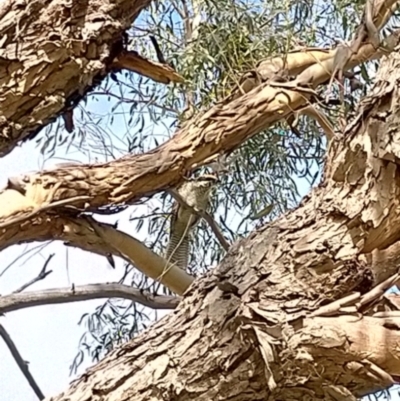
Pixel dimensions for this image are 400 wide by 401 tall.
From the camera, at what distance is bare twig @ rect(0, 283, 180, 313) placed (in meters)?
1.48

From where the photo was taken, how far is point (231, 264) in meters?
1.04

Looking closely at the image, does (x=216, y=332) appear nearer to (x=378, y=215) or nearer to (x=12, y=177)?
(x=378, y=215)

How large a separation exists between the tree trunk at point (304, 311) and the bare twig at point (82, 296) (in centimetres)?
46

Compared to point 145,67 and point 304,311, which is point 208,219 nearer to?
point 145,67

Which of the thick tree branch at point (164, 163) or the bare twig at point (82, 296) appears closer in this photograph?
the thick tree branch at point (164, 163)

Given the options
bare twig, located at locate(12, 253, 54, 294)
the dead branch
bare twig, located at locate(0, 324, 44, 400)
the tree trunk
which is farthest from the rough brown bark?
the tree trunk

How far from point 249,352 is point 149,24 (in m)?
1.09

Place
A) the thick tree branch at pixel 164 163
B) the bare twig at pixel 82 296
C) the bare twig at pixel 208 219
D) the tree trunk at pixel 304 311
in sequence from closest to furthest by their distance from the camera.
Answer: the tree trunk at pixel 304 311 < the thick tree branch at pixel 164 163 < the bare twig at pixel 82 296 < the bare twig at pixel 208 219

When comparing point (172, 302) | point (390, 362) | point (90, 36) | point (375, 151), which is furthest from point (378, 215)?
point (90, 36)

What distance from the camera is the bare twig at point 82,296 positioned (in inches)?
58.1

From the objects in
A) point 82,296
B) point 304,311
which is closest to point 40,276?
point 82,296

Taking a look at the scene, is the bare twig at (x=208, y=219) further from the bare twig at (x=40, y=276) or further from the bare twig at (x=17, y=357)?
the bare twig at (x=17, y=357)

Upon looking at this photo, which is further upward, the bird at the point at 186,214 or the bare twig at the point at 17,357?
the bird at the point at 186,214

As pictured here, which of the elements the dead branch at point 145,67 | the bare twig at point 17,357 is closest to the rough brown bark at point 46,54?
the dead branch at point 145,67
